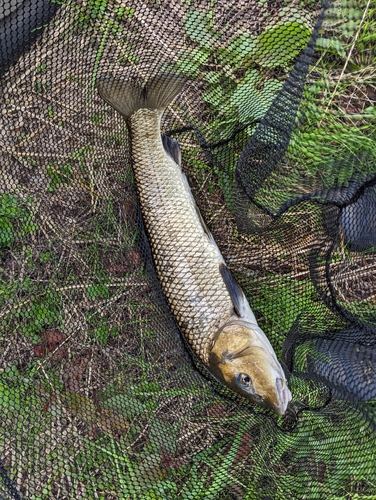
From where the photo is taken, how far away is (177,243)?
215 cm

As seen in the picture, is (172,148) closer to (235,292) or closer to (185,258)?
(185,258)

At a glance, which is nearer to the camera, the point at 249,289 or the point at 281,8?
the point at 281,8

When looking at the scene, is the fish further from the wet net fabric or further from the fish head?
the wet net fabric

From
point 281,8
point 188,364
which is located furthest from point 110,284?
point 281,8

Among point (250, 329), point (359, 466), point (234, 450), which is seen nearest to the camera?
point (359, 466)

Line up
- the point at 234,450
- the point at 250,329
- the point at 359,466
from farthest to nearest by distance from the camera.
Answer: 1. the point at 234,450
2. the point at 250,329
3. the point at 359,466

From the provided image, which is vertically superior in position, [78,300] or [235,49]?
[235,49]

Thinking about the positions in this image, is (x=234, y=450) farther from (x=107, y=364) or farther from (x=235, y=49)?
(x=235, y=49)

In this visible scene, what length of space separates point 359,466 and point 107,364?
1.13 meters

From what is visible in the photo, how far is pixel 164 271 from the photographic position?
2158 mm

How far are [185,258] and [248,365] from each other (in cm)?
52

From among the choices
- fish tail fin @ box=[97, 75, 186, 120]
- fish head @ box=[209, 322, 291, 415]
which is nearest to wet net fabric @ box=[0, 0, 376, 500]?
fish tail fin @ box=[97, 75, 186, 120]

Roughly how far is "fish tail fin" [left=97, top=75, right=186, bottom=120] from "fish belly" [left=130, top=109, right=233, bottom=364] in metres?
0.04

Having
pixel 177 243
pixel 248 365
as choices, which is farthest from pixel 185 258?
pixel 248 365
